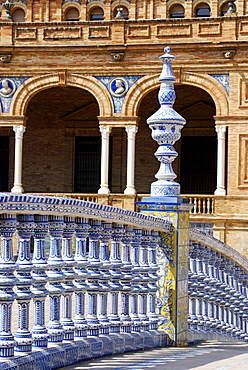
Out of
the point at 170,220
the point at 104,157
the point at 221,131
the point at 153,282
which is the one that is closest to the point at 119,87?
the point at 104,157

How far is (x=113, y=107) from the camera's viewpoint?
2197cm

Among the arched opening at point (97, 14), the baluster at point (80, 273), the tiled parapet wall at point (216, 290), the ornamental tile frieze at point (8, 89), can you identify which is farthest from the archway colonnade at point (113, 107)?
the baluster at point (80, 273)

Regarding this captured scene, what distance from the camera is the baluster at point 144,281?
6.18 metres

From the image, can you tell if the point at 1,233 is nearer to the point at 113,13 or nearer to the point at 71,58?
the point at 71,58

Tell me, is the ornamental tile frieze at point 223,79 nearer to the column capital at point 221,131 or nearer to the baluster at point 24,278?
the column capital at point 221,131

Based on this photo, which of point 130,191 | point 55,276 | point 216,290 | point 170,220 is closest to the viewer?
point 55,276

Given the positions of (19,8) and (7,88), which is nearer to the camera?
(7,88)

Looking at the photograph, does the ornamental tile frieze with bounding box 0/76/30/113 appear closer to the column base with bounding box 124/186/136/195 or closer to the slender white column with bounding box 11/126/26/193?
the slender white column with bounding box 11/126/26/193

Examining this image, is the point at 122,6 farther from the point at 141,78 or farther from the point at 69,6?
the point at 141,78

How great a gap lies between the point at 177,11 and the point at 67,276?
62.3ft

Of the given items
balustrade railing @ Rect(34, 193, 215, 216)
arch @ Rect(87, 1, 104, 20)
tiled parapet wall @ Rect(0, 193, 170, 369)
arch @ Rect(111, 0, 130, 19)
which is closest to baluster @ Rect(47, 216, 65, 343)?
tiled parapet wall @ Rect(0, 193, 170, 369)

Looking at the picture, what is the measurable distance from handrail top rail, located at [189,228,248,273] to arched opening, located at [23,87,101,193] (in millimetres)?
16283

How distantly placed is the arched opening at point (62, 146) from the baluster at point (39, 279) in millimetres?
20946

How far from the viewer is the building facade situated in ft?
68.9
